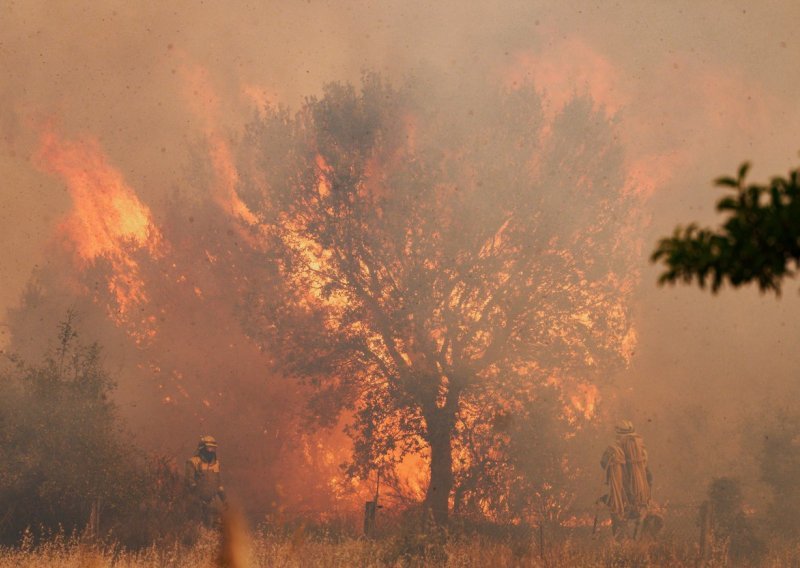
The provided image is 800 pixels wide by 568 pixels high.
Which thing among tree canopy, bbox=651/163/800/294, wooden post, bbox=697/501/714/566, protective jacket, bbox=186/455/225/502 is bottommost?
wooden post, bbox=697/501/714/566

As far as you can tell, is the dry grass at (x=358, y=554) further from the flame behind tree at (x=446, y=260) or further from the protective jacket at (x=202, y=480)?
the flame behind tree at (x=446, y=260)

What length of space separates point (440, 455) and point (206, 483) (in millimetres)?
6528

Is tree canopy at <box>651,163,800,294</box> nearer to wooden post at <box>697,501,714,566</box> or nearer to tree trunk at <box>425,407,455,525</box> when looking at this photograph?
wooden post at <box>697,501,714,566</box>

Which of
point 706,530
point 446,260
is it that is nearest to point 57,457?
point 446,260

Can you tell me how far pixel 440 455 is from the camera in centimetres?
2548

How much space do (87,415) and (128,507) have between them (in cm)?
264

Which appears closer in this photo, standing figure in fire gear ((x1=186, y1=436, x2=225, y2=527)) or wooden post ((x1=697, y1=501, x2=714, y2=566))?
wooden post ((x1=697, y1=501, x2=714, y2=566))

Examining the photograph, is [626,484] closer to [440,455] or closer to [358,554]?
[440,455]

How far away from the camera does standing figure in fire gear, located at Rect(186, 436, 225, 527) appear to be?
2392 centimetres

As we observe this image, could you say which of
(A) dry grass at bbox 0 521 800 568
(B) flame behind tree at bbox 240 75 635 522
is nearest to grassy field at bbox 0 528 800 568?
(A) dry grass at bbox 0 521 800 568

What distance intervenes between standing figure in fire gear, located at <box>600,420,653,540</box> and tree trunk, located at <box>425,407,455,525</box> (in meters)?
4.40

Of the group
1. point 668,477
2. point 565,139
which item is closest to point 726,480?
point 668,477

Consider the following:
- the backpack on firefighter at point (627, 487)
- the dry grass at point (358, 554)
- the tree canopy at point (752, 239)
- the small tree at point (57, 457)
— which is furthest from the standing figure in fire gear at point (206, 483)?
the tree canopy at point (752, 239)

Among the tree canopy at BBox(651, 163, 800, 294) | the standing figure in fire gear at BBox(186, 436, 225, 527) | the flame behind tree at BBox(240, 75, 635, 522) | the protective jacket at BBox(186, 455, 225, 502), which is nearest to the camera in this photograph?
the tree canopy at BBox(651, 163, 800, 294)
